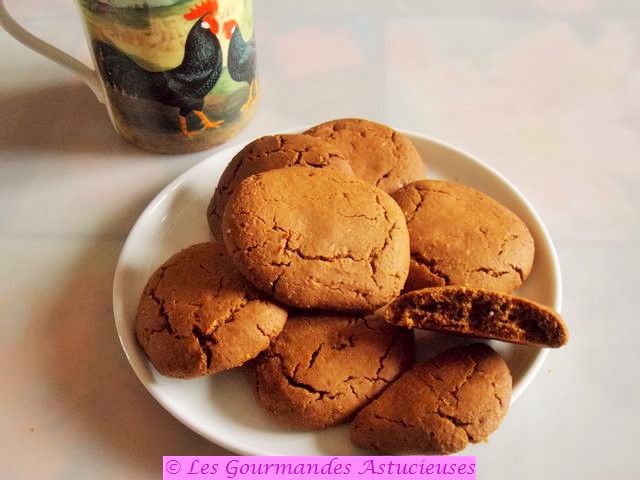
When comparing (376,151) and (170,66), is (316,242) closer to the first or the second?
(376,151)

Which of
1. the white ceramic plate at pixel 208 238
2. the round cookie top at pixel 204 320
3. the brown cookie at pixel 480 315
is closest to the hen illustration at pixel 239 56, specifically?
the white ceramic plate at pixel 208 238

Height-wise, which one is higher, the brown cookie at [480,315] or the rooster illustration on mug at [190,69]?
the rooster illustration on mug at [190,69]

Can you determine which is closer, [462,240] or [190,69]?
[462,240]

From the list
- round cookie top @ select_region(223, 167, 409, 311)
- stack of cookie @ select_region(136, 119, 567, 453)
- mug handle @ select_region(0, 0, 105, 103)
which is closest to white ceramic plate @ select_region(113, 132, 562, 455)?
stack of cookie @ select_region(136, 119, 567, 453)

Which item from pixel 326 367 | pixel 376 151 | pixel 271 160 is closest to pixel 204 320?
pixel 326 367

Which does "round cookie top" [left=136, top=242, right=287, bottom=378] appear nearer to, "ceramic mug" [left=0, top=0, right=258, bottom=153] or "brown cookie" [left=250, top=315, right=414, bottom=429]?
"brown cookie" [left=250, top=315, right=414, bottom=429]

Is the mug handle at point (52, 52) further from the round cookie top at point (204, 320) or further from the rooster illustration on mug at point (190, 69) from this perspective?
the round cookie top at point (204, 320)

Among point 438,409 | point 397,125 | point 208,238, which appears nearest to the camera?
point 438,409
